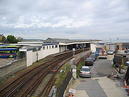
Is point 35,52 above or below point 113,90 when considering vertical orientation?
above

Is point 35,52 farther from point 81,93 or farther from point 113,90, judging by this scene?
point 113,90

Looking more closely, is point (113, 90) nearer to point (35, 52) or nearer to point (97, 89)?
point (97, 89)

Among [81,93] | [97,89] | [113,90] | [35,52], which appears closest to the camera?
[81,93]

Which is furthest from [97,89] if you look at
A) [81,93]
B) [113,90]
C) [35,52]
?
A: [35,52]

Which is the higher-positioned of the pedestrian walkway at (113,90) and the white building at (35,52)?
the white building at (35,52)

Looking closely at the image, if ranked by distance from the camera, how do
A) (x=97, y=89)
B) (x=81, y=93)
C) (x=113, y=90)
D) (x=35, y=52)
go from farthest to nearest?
(x=35, y=52) → (x=97, y=89) → (x=113, y=90) → (x=81, y=93)

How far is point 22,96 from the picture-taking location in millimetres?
14383

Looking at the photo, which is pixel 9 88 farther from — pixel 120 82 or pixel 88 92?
pixel 120 82

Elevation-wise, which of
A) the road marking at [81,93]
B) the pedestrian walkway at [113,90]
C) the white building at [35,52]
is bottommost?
the road marking at [81,93]

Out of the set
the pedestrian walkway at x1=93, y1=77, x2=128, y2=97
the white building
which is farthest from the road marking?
the white building

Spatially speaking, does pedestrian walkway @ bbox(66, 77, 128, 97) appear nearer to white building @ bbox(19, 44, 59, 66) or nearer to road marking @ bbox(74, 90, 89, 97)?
road marking @ bbox(74, 90, 89, 97)

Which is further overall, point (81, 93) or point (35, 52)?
point (35, 52)

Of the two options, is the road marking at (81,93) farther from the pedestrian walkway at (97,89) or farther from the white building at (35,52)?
the white building at (35,52)

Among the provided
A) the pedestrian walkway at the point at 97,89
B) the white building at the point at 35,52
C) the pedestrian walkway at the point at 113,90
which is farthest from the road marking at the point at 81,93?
the white building at the point at 35,52
